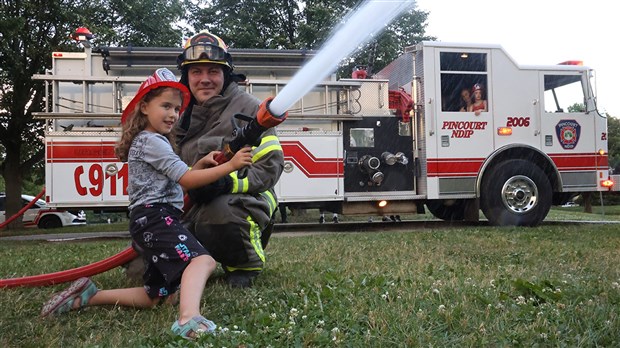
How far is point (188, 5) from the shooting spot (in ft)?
66.2

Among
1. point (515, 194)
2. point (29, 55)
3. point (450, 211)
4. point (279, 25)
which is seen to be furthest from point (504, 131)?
point (29, 55)

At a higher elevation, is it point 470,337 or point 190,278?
point 190,278

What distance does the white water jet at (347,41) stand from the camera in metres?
2.22

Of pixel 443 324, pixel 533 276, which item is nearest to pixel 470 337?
pixel 443 324

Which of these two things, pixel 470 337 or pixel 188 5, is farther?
pixel 188 5

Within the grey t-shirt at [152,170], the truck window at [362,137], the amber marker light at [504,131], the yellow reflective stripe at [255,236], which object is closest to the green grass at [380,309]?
the yellow reflective stripe at [255,236]

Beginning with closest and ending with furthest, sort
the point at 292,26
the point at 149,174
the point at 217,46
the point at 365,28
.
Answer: the point at 365,28 < the point at 149,174 < the point at 217,46 < the point at 292,26

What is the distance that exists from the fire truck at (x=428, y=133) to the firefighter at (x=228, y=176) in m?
4.47

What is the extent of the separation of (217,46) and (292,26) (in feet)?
A: 49.2

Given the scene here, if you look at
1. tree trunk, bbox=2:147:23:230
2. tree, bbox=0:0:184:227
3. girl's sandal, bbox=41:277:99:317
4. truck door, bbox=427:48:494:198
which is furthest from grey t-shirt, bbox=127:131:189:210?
tree trunk, bbox=2:147:23:230

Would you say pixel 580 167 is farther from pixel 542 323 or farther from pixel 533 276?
pixel 542 323

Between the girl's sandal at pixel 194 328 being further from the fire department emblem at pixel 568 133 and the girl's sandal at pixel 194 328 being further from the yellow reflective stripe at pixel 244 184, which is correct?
the fire department emblem at pixel 568 133

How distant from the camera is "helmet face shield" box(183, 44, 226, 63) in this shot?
350cm

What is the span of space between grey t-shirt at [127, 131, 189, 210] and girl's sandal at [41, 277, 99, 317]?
508mm
